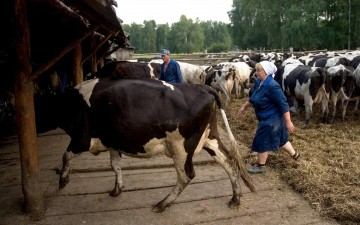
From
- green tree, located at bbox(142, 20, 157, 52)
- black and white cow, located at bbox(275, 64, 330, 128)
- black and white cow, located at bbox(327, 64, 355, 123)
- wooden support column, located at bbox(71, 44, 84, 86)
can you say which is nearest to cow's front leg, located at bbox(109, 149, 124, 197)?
wooden support column, located at bbox(71, 44, 84, 86)

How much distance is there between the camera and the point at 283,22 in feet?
144

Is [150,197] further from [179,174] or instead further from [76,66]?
[76,66]

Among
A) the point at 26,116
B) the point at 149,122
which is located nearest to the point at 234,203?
the point at 149,122

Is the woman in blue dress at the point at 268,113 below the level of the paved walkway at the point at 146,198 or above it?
above

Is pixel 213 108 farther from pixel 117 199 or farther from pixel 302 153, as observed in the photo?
pixel 302 153

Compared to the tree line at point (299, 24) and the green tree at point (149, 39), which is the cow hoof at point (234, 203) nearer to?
the tree line at point (299, 24)

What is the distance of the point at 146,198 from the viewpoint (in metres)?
4.37

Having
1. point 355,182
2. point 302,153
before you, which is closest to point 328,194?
point 355,182

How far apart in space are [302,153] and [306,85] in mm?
3234

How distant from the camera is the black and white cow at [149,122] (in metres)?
3.93

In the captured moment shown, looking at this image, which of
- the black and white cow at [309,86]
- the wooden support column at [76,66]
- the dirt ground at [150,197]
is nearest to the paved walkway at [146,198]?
the dirt ground at [150,197]

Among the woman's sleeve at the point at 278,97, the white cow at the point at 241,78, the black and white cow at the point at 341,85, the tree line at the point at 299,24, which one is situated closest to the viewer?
the woman's sleeve at the point at 278,97

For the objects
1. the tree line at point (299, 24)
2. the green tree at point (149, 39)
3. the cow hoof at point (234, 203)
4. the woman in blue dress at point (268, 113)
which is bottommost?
the cow hoof at point (234, 203)

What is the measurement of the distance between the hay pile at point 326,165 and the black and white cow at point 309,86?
1.79ft
